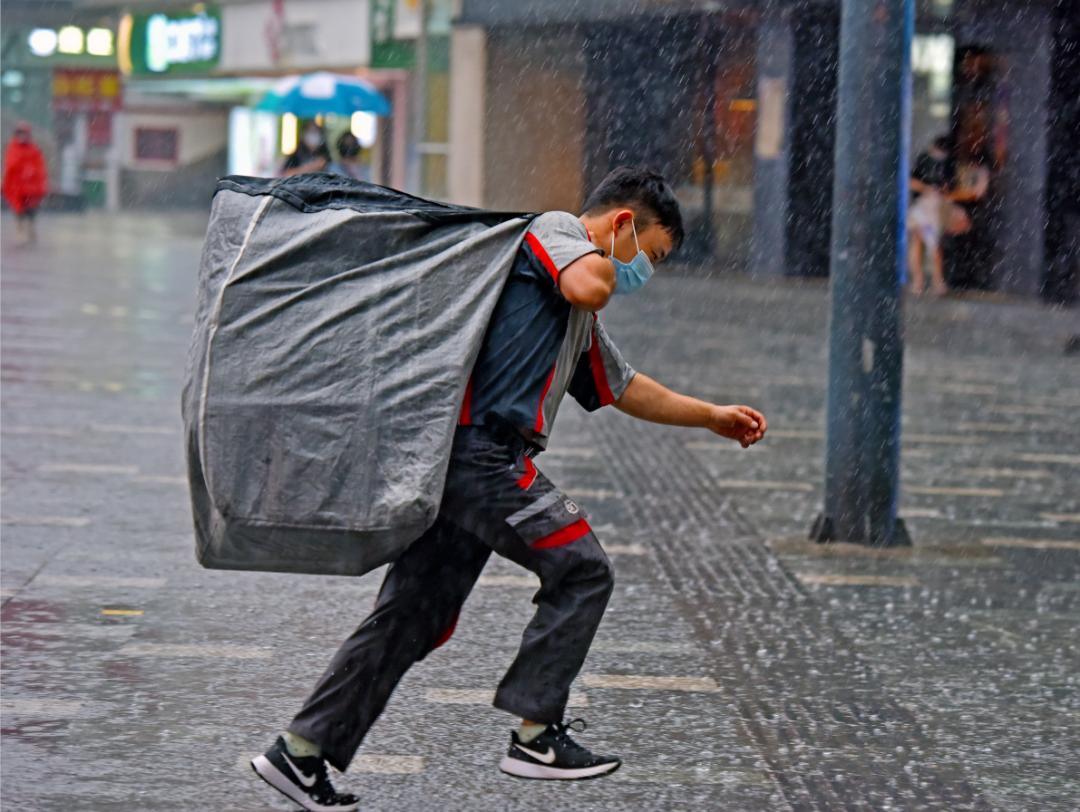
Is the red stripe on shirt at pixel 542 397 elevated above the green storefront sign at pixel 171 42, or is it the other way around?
the green storefront sign at pixel 171 42

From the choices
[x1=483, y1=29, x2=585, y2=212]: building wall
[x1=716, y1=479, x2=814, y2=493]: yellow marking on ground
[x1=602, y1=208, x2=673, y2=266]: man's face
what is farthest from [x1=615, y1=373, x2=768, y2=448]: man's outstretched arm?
[x1=483, y1=29, x2=585, y2=212]: building wall

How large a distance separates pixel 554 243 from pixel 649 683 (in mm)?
1793

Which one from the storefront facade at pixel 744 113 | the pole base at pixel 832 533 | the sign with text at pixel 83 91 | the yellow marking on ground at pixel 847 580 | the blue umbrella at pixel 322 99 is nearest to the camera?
the yellow marking on ground at pixel 847 580

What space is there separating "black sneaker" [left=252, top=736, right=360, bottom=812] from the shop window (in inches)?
1925

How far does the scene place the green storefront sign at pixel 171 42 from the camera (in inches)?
1781

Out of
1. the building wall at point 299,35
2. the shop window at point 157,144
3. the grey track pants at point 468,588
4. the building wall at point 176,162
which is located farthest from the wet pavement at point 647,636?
the shop window at point 157,144

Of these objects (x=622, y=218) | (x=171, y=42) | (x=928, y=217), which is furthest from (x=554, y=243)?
(x=171, y=42)

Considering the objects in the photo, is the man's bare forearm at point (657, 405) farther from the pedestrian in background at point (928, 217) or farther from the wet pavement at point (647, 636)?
the pedestrian in background at point (928, 217)

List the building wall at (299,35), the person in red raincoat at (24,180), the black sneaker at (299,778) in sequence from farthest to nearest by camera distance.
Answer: the building wall at (299,35), the person in red raincoat at (24,180), the black sneaker at (299,778)

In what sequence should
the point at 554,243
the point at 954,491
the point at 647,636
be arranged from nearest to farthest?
the point at 554,243 → the point at 647,636 → the point at 954,491

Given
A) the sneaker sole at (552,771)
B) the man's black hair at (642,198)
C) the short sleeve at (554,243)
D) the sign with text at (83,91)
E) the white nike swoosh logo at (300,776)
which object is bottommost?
the sneaker sole at (552,771)

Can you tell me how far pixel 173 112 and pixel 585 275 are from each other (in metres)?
49.6

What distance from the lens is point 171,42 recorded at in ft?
156

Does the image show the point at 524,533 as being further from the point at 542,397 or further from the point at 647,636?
the point at 647,636
